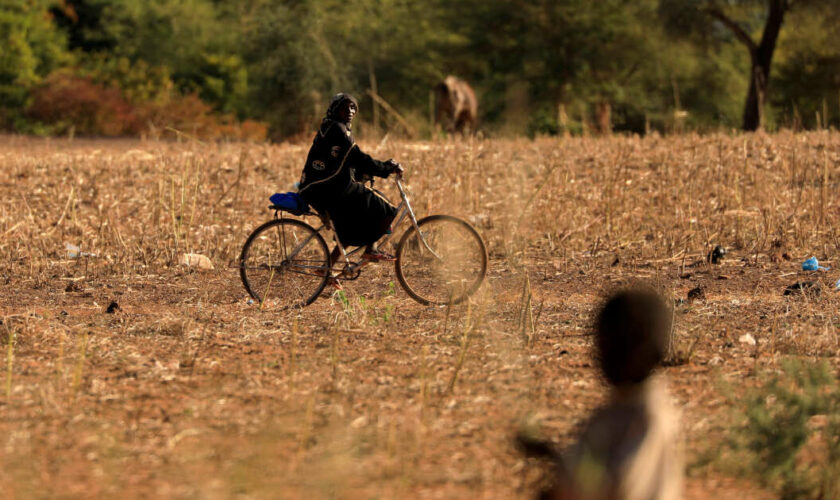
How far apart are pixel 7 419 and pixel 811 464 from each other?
317 centimetres

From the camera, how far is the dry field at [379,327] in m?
3.87

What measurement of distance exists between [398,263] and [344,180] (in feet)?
2.22

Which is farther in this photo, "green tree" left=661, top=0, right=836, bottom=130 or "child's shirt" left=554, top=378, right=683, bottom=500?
"green tree" left=661, top=0, right=836, bottom=130

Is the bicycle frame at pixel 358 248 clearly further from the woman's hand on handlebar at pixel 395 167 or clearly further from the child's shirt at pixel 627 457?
the child's shirt at pixel 627 457

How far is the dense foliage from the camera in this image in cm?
2566

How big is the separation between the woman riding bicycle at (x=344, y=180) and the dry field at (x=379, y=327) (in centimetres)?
58

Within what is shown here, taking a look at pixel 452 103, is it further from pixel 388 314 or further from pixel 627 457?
pixel 627 457

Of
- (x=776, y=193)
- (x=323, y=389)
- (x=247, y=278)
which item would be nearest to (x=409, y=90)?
(x=776, y=193)

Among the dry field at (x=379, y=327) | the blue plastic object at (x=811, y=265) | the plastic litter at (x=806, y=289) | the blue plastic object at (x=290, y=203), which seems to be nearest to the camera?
the dry field at (x=379, y=327)

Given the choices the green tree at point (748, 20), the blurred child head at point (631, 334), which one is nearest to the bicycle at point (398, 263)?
the blurred child head at point (631, 334)

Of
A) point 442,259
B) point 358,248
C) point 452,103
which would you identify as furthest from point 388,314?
point 452,103

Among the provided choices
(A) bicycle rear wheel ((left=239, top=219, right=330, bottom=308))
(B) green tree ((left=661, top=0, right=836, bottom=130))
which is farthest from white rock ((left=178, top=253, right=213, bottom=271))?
(B) green tree ((left=661, top=0, right=836, bottom=130))

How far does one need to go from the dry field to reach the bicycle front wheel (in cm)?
15

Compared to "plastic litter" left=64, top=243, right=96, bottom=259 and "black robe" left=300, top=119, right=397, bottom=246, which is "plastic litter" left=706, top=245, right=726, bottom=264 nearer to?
"black robe" left=300, top=119, right=397, bottom=246
